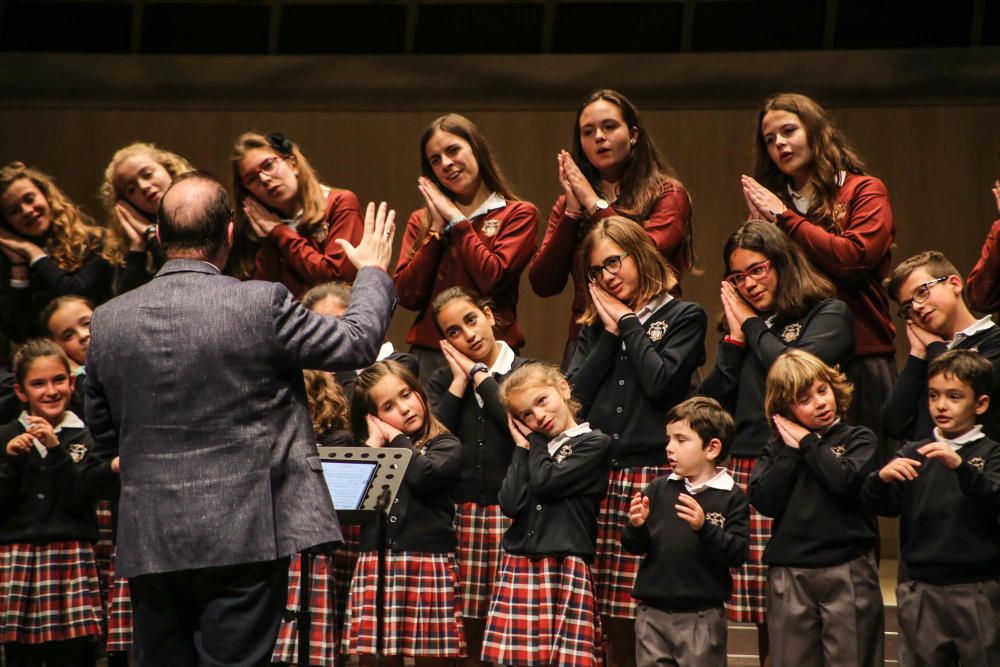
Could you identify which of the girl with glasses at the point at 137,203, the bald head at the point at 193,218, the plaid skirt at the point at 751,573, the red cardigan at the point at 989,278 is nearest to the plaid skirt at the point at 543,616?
the plaid skirt at the point at 751,573

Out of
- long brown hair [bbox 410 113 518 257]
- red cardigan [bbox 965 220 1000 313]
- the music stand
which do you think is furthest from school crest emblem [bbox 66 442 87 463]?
red cardigan [bbox 965 220 1000 313]

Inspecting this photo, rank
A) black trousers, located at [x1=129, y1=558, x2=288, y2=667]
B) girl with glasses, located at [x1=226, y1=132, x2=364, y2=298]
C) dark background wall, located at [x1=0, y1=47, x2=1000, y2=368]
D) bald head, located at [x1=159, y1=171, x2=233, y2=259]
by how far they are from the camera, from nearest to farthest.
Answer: black trousers, located at [x1=129, y1=558, x2=288, y2=667] < bald head, located at [x1=159, y1=171, x2=233, y2=259] < girl with glasses, located at [x1=226, y1=132, x2=364, y2=298] < dark background wall, located at [x1=0, y1=47, x2=1000, y2=368]

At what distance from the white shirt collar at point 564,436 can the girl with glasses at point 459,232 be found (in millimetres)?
634

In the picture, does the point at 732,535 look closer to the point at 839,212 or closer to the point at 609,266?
the point at 609,266

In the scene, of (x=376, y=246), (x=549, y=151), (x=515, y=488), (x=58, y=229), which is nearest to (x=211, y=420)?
(x=376, y=246)

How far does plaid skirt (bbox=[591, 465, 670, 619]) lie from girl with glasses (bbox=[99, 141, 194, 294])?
192 centimetres

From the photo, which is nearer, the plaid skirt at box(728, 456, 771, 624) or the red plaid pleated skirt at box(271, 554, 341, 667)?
the plaid skirt at box(728, 456, 771, 624)

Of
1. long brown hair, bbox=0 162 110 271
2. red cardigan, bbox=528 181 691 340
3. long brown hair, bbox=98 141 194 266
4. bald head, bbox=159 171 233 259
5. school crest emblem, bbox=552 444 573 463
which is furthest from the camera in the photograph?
long brown hair, bbox=0 162 110 271

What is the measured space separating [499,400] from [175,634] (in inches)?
63.4

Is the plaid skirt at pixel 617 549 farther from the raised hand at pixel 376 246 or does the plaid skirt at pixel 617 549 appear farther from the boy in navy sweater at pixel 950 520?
the raised hand at pixel 376 246

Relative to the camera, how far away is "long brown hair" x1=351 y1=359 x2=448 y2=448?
401 centimetres

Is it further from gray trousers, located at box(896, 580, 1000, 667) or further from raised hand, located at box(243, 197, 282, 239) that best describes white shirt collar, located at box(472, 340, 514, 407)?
gray trousers, located at box(896, 580, 1000, 667)

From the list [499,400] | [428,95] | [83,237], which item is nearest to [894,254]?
[428,95]

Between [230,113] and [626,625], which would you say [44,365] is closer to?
[626,625]
